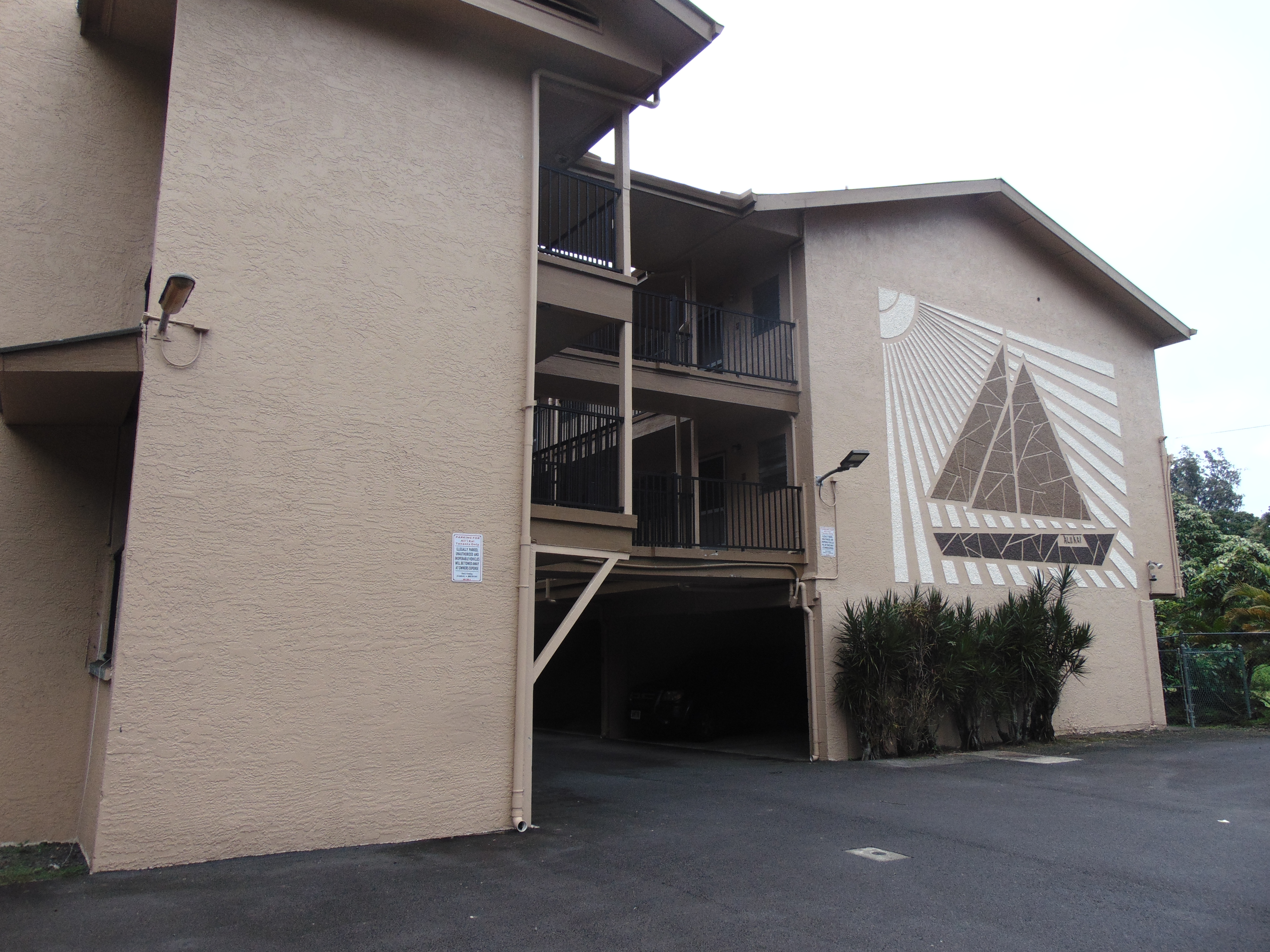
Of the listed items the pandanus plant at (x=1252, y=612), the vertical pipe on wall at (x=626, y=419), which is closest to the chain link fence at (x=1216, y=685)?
the pandanus plant at (x=1252, y=612)

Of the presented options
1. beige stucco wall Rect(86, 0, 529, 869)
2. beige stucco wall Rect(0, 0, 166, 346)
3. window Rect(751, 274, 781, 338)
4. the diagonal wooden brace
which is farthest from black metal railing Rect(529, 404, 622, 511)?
window Rect(751, 274, 781, 338)

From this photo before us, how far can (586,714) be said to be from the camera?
59.0ft

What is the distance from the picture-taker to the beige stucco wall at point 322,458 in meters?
6.61

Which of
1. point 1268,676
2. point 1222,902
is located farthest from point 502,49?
point 1268,676

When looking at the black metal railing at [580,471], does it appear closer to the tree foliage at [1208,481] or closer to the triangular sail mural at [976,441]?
the triangular sail mural at [976,441]

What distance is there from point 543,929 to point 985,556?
11051mm

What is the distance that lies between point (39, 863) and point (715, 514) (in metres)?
9.87

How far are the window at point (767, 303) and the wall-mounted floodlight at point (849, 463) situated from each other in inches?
94.2

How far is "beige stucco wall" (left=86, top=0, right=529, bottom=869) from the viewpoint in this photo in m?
6.61

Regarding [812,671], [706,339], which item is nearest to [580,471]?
[812,671]

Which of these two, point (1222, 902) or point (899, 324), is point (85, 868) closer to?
point (1222, 902)

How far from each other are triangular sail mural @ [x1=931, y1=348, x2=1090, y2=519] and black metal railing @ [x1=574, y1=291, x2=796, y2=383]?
3.29 meters

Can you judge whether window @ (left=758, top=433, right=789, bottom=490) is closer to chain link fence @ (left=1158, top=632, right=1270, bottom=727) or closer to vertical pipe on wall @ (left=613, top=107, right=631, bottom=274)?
vertical pipe on wall @ (left=613, top=107, right=631, bottom=274)

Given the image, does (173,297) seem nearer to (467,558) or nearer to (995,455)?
(467,558)
